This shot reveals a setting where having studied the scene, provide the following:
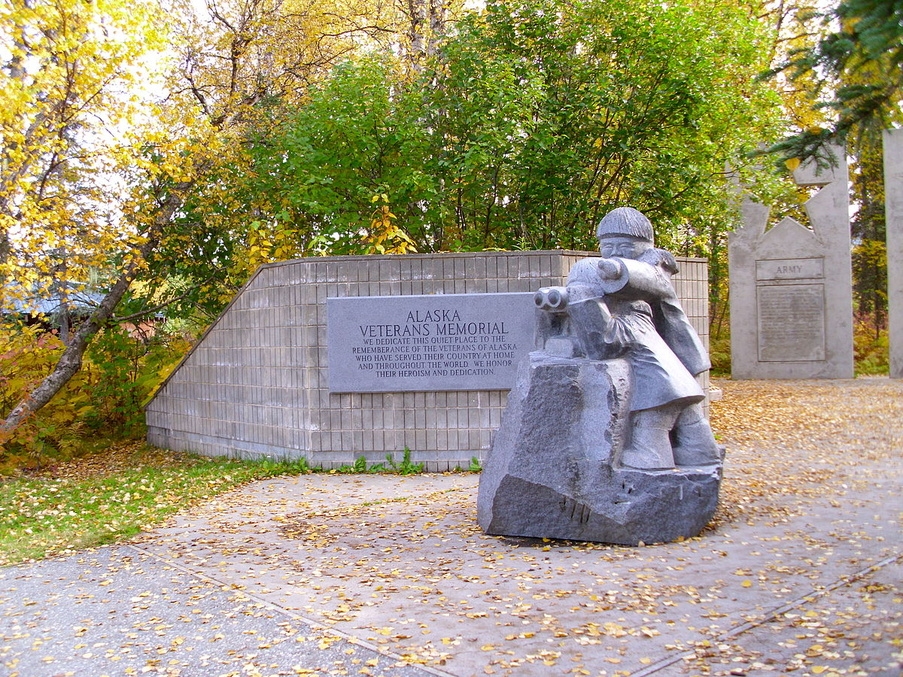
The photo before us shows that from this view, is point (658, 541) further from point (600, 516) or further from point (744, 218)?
point (744, 218)

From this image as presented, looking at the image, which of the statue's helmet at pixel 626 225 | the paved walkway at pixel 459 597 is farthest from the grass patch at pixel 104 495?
the statue's helmet at pixel 626 225

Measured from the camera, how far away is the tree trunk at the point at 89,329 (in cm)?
1228

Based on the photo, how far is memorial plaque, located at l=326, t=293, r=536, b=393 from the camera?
9633 mm

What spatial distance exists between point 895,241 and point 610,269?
16.1 metres

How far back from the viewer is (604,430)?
5934 mm

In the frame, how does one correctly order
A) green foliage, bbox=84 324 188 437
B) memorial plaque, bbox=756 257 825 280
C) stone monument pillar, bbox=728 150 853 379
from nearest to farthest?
green foliage, bbox=84 324 188 437 → stone monument pillar, bbox=728 150 853 379 → memorial plaque, bbox=756 257 825 280

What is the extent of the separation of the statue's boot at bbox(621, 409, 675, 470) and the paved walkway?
0.54 m

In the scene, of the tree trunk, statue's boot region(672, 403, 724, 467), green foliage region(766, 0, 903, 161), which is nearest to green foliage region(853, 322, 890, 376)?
Answer: the tree trunk

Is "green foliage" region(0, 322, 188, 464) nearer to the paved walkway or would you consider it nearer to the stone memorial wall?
the stone memorial wall

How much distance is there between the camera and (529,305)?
9.67 meters

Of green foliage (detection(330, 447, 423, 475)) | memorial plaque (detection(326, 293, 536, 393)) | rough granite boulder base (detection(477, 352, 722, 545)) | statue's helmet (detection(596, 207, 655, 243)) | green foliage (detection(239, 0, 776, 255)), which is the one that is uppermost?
green foliage (detection(239, 0, 776, 255))

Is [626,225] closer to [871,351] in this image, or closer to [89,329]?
[89,329]

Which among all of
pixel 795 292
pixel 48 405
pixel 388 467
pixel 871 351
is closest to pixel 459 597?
pixel 388 467

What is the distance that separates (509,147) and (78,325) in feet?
22.8
